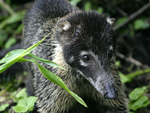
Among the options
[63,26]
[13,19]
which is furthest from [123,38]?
[63,26]

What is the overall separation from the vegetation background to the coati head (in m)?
2.03

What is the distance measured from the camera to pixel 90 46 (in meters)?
2.85

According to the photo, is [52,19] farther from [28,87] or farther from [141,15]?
[141,15]

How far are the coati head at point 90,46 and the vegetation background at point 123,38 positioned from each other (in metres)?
2.03

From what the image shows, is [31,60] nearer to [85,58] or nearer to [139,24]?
[85,58]

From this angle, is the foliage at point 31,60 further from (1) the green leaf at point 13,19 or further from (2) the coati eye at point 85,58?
(1) the green leaf at point 13,19

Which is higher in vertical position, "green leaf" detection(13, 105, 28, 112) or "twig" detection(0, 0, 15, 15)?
"twig" detection(0, 0, 15, 15)

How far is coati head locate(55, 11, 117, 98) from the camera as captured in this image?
9.13ft

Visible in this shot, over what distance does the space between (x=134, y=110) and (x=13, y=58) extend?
240cm

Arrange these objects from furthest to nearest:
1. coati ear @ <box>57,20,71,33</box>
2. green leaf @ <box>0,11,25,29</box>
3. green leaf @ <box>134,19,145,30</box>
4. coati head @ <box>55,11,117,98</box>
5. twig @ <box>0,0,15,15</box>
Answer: twig @ <box>0,0,15,15</box> < green leaf @ <box>0,11,25,29</box> < green leaf @ <box>134,19,145,30</box> < coati ear @ <box>57,20,71,33</box> < coati head @ <box>55,11,117,98</box>

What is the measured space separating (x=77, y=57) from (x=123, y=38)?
160 inches

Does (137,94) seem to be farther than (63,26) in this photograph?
Yes

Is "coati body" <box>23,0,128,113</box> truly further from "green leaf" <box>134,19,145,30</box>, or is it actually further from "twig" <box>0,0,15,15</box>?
"twig" <box>0,0,15,15</box>

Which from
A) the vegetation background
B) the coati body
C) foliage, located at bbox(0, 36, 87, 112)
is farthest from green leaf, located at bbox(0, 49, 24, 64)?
the vegetation background
